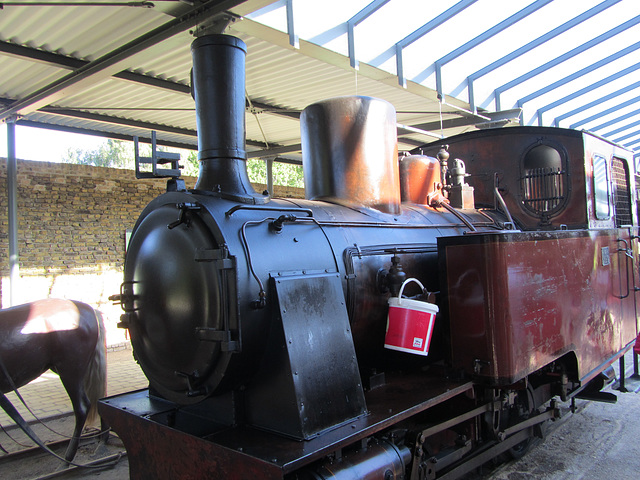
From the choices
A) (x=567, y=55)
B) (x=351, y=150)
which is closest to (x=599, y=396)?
(x=351, y=150)

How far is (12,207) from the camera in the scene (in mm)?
7223

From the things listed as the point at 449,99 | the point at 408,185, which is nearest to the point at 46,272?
the point at 408,185

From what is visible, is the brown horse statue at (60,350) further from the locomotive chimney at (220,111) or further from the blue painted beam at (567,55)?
the blue painted beam at (567,55)

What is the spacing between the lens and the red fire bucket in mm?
2721

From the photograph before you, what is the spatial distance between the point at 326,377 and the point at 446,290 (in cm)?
113

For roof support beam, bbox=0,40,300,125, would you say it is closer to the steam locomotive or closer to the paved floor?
the steam locomotive

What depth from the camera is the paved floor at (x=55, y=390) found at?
223 inches

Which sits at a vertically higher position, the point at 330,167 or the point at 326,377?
the point at 330,167

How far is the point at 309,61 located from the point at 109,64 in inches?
94.9

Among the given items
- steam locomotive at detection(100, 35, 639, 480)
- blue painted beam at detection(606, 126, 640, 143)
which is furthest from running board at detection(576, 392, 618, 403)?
blue painted beam at detection(606, 126, 640, 143)

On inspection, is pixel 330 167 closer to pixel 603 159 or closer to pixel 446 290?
pixel 446 290

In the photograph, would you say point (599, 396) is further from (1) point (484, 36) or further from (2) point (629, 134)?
(2) point (629, 134)

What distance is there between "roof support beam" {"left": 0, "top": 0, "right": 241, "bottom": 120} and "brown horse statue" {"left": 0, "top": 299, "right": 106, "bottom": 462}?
104 inches

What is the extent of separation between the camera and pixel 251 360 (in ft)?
7.55
